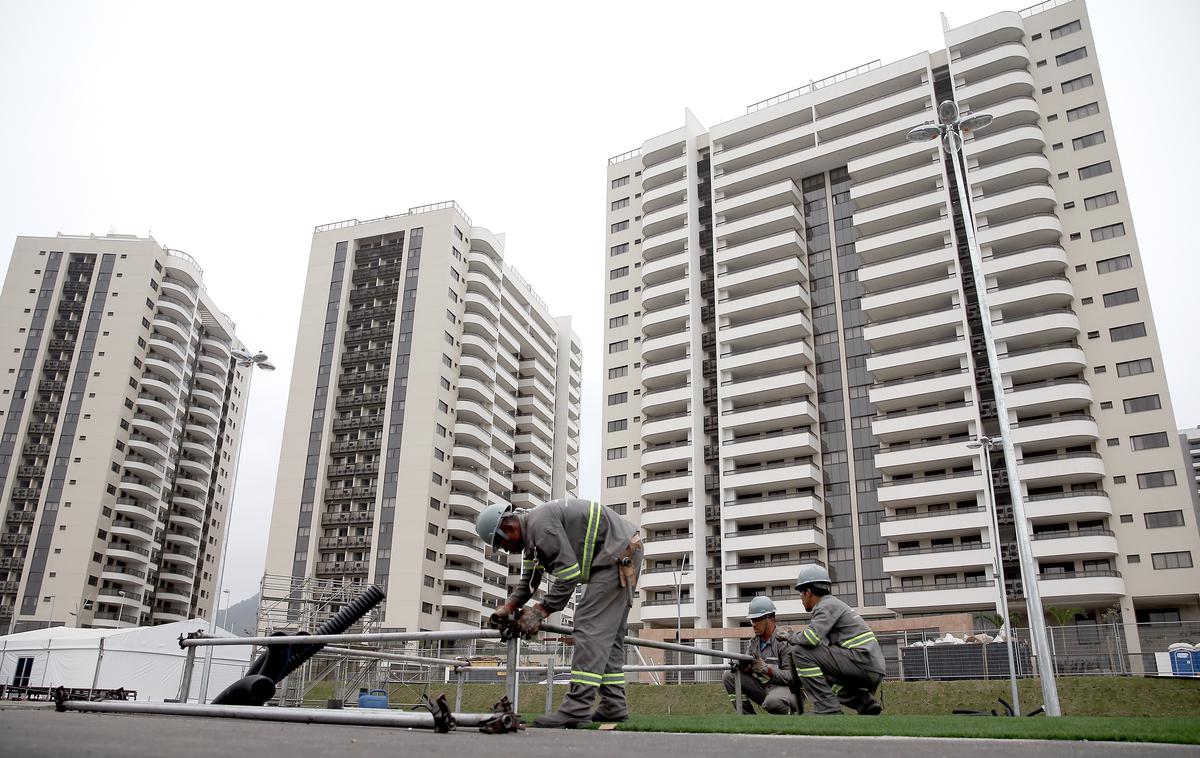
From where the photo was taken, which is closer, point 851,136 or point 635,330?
point 851,136

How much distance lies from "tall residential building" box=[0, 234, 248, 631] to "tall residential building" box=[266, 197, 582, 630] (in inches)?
393

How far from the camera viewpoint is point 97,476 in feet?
260

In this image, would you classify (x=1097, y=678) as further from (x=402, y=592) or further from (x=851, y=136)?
(x=402, y=592)

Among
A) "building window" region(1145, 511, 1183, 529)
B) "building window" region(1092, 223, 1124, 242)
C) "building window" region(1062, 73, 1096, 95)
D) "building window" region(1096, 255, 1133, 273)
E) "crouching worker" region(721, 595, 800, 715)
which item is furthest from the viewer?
"building window" region(1062, 73, 1096, 95)

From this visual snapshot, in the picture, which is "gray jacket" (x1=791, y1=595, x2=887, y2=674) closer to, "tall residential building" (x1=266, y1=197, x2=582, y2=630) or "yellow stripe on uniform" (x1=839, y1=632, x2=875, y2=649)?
"yellow stripe on uniform" (x1=839, y1=632, x2=875, y2=649)

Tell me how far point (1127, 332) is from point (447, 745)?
60189mm

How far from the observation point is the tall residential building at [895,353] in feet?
172

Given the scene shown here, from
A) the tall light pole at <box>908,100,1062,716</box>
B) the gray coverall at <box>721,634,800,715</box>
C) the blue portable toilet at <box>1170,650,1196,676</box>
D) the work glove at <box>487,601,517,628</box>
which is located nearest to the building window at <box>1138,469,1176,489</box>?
the blue portable toilet at <box>1170,650,1196,676</box>

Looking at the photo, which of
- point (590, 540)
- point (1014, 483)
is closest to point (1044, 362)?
point (1014, 483)

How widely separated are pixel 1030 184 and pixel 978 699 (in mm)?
39527

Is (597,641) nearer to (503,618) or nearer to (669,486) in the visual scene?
(503,618)

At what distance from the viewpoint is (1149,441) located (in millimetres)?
51531

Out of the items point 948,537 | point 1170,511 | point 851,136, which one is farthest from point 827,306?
point 1170,511

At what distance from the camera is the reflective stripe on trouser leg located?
243 inches
